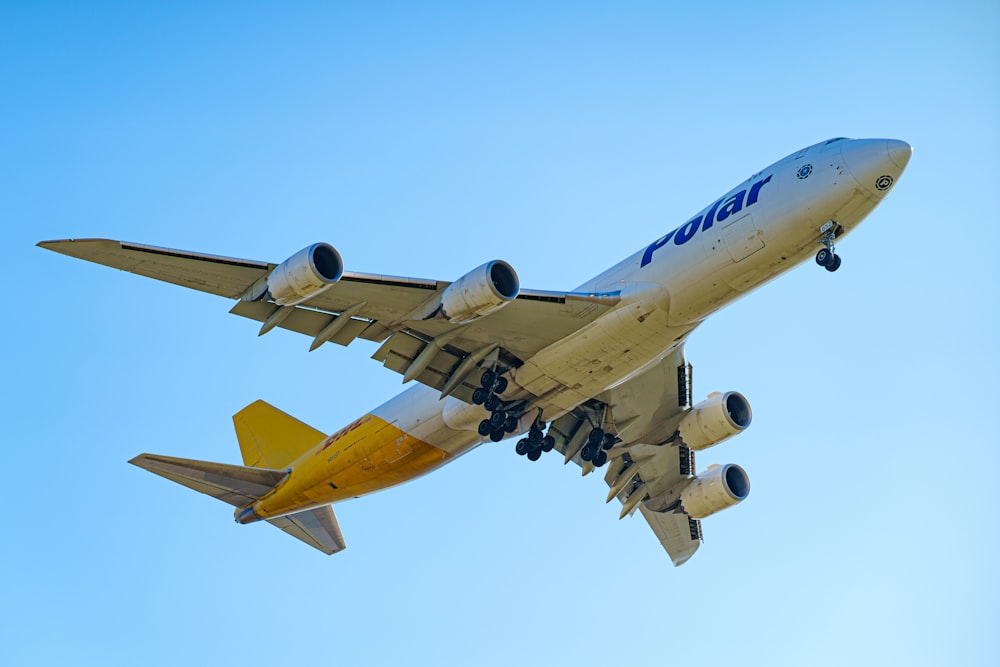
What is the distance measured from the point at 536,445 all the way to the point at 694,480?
7.12 meters

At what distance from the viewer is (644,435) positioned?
3484 centimetres

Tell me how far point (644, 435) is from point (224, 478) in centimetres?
1286

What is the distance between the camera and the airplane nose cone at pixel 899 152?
25.7 meters

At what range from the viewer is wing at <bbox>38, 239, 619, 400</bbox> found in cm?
2586

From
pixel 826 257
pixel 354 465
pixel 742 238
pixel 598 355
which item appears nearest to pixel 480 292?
pixel 598 355

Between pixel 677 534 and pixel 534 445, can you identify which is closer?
pixel 534 445

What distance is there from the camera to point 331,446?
33562mm

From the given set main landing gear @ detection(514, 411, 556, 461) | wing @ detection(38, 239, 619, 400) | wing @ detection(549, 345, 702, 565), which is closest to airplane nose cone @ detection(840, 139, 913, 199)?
wing @ detection(38, 239, 619, 400)

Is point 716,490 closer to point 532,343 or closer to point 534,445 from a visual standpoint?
point 534,445

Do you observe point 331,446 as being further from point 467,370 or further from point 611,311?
point 611,311

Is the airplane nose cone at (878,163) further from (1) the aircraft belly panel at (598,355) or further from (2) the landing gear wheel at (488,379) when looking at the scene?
(2) the landing gear wheel at (488,379)

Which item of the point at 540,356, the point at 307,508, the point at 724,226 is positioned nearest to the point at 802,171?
the point at 724,226

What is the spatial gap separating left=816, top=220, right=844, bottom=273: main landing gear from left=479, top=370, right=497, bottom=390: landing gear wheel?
8.80 metres

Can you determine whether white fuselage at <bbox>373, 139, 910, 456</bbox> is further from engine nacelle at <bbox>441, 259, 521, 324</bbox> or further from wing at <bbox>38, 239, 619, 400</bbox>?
engine nacelle at <bbox>441, 259, 521, 324</bbox>
